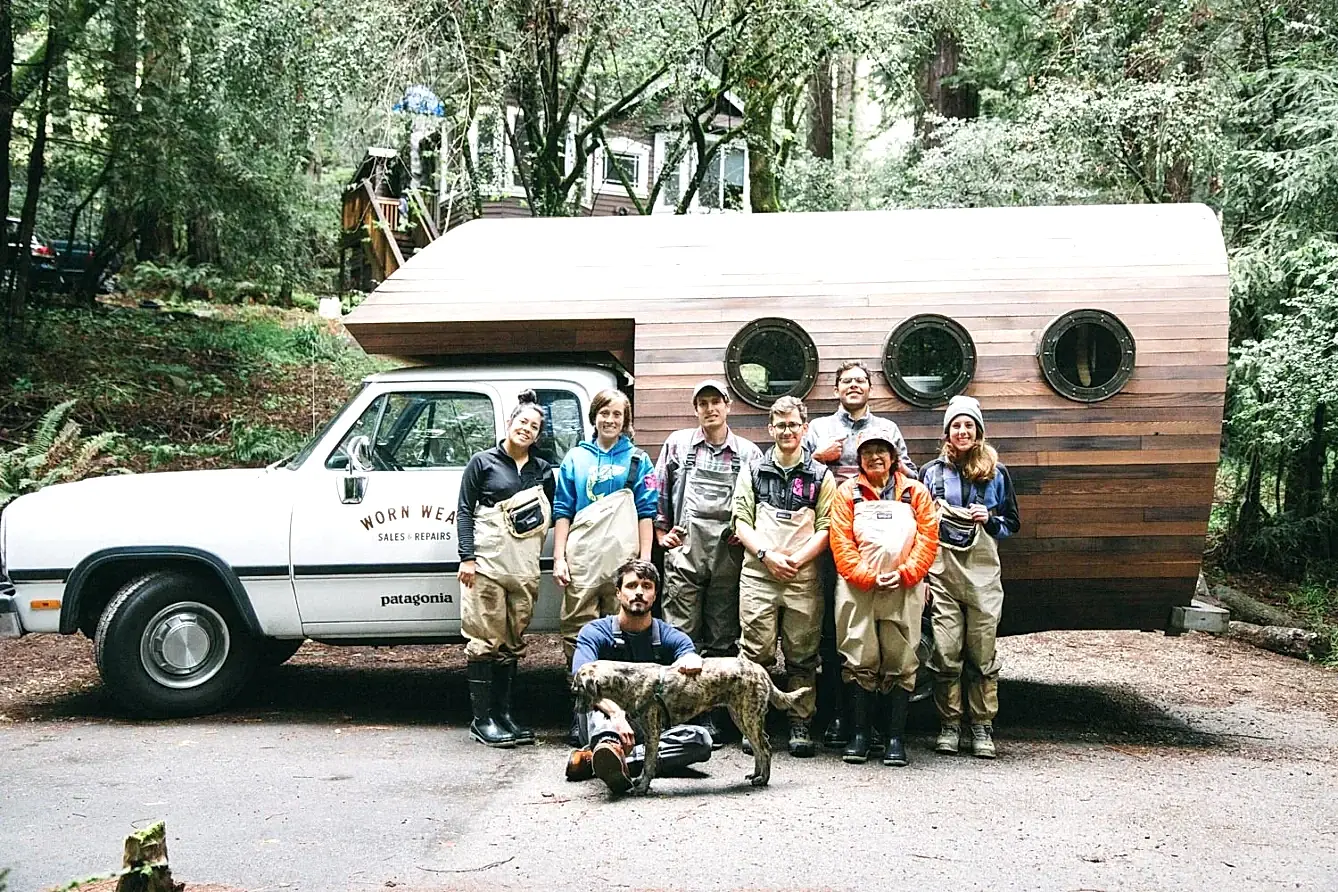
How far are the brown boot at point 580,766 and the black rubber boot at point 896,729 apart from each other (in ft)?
5.29

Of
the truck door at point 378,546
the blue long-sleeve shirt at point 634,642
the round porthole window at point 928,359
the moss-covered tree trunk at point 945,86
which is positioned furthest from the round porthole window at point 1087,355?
the moss-covered tree trunk at point 945,86

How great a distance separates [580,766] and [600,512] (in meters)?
1.45

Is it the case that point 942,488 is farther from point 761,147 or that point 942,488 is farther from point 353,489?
point 761,147

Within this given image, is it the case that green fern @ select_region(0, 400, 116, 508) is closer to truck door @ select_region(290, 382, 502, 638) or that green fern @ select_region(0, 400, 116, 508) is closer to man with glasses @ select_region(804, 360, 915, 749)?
truck door @ select_region(290, 382, 502, 638)

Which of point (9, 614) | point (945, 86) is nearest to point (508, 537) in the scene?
point (9, 614)

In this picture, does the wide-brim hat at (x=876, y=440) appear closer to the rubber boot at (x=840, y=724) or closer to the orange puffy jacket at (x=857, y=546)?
the orange puffy jacket at (x=857, y=546)

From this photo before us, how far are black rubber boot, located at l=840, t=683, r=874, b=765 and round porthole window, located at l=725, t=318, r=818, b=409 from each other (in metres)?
1.76

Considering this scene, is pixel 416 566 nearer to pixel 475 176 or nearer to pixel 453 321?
pixel 453 321

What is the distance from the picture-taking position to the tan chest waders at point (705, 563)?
701 cm

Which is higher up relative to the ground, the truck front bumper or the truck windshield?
the truck windshield

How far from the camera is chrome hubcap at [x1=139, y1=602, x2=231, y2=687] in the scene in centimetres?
748

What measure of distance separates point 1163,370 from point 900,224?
5.87 ft

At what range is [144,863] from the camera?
13.0 ft

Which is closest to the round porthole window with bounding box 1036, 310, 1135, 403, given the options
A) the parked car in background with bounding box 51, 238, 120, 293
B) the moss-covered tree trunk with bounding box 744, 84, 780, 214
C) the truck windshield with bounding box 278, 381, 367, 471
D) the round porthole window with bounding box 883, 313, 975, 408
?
the round porthole window with bounding box 883, 313, 975, 408
